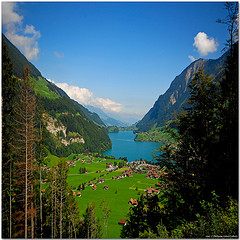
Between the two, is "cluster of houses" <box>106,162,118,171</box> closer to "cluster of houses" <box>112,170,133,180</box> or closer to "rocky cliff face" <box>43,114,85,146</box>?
"cluster of houses" <box>112,170,133,180</box>

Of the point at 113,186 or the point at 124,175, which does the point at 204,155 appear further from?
the point at 124,175

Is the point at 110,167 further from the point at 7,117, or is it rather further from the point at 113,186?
the point at 7,117

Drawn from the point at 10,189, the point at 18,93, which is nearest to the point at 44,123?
the point at 18,93

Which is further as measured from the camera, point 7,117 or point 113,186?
point 113,186

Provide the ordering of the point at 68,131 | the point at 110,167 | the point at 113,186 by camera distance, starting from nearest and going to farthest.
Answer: the point at 113,186, the point at 110,167, the point at 68,131

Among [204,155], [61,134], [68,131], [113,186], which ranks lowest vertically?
[113,186]

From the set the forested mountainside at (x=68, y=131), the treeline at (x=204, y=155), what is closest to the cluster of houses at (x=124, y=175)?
the forested mountainside at (x=68, y=131)

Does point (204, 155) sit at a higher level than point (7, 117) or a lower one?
lower

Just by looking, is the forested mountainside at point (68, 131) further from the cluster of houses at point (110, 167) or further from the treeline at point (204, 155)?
the treeline at point (204, 155)

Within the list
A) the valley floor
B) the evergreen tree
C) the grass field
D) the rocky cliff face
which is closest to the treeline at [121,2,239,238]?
the evergreen tree

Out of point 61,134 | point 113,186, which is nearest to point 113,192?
point 113,186

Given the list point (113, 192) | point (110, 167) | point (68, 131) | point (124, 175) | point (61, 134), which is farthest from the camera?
point (68, 131)
